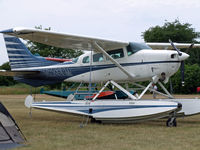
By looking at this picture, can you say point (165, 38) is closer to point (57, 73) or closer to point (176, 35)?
point (176, 35)

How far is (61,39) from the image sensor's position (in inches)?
417

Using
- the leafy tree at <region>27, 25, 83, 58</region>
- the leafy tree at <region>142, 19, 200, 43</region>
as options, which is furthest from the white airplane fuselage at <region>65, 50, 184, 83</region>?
the leafy tree at <region>142, 19, 200, 43</region>

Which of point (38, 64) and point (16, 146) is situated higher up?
point (38, 64)

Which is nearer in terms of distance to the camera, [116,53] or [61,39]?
[61,39]

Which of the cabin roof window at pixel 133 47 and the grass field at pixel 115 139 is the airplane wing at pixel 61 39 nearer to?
the cabin roof window at pixel 133 47

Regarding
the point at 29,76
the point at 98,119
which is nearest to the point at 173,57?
the point at 98,119

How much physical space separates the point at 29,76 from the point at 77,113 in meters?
3.74

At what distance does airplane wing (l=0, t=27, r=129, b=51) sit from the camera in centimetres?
934

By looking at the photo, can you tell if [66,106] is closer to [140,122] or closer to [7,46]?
[140,122]

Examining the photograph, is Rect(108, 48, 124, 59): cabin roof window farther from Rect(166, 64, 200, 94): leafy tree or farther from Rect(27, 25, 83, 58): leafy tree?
Rect(27, 25, 83, 58): leafy tree

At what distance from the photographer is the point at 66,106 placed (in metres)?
10.6

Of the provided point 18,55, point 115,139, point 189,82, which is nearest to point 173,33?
point 189,82

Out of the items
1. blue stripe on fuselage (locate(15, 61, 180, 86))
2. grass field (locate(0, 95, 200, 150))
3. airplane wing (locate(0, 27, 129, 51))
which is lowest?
grass field (locate(0, 95, 200, 150))

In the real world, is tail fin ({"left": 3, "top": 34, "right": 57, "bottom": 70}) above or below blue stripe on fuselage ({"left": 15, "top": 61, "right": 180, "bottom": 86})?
above
